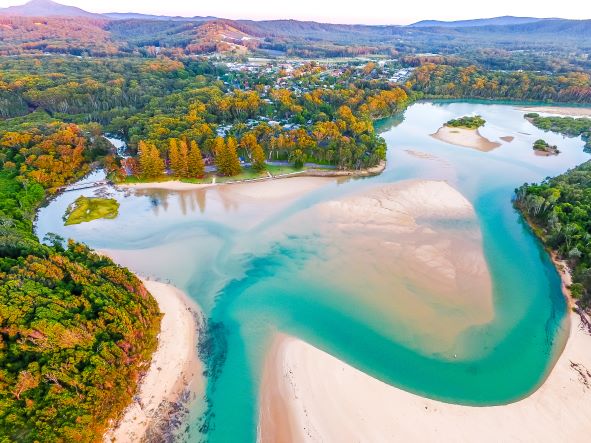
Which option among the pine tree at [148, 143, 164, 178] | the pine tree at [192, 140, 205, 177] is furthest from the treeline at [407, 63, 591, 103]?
the pine tree at [148, 143, 164, 178]

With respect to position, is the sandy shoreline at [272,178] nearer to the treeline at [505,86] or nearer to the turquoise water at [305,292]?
the turquoise water at [305,292]

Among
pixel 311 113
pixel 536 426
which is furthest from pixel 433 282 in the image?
pixel 311 113

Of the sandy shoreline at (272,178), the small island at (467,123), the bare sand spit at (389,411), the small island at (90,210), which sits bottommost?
the bare sand spit at (389,411)

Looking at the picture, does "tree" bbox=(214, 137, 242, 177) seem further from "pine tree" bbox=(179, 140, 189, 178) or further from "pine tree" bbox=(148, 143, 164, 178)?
"pine tree" bbox=(148, 143, 164, 178)

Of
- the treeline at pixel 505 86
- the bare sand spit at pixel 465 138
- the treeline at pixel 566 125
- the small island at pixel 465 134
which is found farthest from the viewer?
the treeline at pixel 505 86

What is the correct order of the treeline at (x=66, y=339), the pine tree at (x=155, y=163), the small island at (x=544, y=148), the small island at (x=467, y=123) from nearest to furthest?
the treeline at (x=66, y=339), the pine tree at (x=155, y=163), the small island at (x=544, y=148), the small island at (x=467, y=123)

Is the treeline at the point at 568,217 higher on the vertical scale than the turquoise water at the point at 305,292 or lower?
higher

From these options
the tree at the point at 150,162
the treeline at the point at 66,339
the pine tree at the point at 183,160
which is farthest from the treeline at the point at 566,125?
the treeline at the point at 66,339
